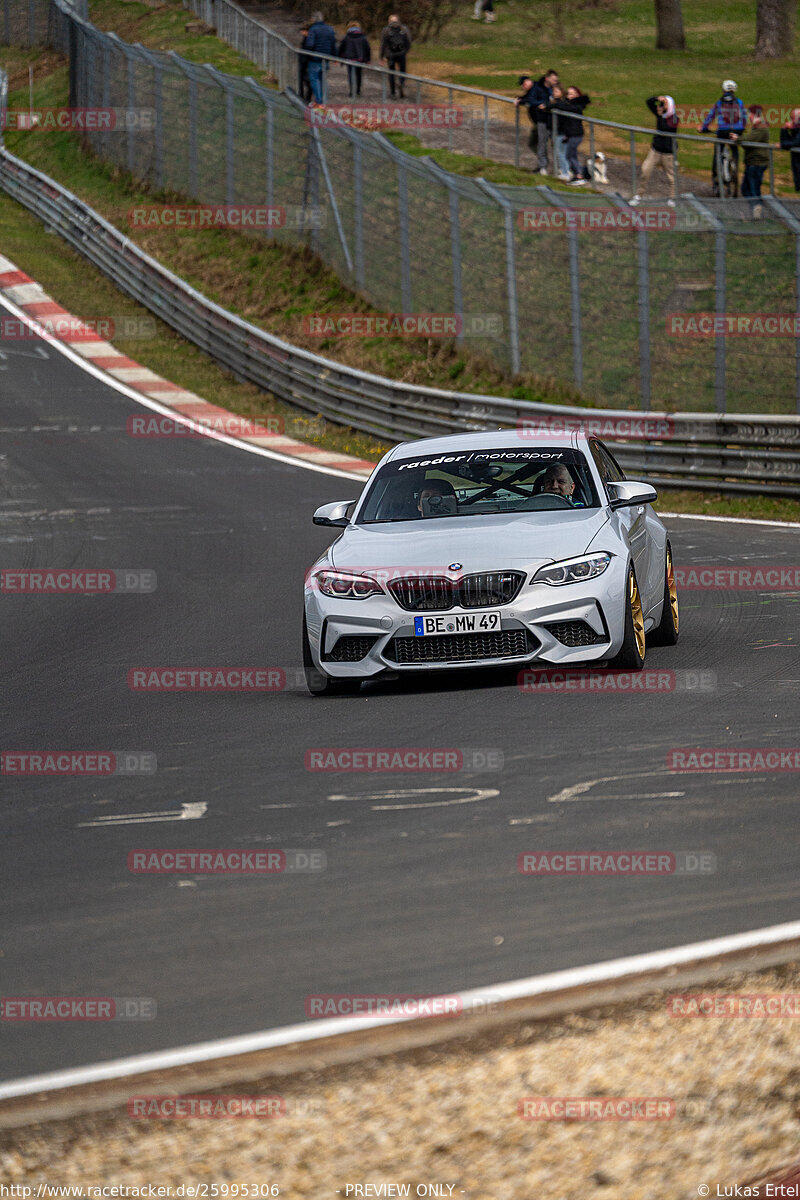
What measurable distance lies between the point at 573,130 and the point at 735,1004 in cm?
2907

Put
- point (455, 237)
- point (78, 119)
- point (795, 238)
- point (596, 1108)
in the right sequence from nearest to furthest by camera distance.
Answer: point (596, 1108)
point (795, 238)
point (455, 237)
point (78, 119)

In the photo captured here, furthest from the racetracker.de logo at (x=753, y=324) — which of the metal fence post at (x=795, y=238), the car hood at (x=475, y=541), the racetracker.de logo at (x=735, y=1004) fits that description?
the racetracker.de logo at (x=735, y=1004)

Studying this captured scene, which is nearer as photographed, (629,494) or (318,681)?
(318,681)

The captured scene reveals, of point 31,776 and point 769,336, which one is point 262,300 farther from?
point 31,776

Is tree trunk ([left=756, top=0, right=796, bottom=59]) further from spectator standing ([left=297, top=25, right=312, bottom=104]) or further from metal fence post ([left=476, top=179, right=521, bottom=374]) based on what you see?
metal fence post ([left=476, top=179, right=521, bottom=374])

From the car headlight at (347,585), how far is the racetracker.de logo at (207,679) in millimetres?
888

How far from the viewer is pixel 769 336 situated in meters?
21.1

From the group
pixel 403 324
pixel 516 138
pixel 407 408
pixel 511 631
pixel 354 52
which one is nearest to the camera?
pixel 511 631

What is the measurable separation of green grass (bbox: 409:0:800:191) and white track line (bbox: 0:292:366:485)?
17352 millimetres

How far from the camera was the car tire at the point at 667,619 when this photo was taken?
36.0 ft

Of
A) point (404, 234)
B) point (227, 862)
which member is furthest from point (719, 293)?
point (227, 862)

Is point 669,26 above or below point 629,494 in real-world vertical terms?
above

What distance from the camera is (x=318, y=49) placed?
37.9m

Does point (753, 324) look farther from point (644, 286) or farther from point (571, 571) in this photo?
point (571, 571)
